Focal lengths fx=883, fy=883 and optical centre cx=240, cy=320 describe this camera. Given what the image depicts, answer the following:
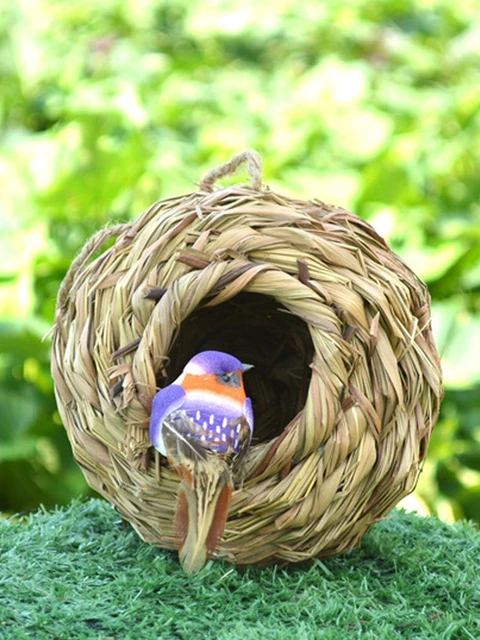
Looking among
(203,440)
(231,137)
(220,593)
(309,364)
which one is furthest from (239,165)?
(231,137)

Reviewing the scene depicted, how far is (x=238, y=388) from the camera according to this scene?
1.30 metres

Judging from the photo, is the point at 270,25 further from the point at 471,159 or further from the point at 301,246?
the point at 301,246

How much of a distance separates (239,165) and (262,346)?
1.36 ft

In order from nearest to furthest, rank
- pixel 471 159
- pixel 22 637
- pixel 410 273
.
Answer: pixel 22 637
pixel 410 273
pixel 471 159

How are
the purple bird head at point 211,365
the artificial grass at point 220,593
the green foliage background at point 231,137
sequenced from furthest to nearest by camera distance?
the green foliage background at point 231,137 < the purple bird head at point 211,365 < the artificial grass at point 220,593

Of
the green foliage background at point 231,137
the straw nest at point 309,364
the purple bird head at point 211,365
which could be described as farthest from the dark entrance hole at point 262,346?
the green foliage background at point 231,137

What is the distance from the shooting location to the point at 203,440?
1231mm

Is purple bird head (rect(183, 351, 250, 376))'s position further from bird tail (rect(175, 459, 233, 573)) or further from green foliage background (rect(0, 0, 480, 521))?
green foliage background (rect(0, 0, 480, 521))

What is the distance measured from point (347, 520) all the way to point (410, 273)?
1.40ft

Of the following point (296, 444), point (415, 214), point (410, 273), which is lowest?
point (415, 214)

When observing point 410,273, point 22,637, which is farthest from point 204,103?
point 22,637

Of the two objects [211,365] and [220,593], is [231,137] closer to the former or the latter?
[211,365]

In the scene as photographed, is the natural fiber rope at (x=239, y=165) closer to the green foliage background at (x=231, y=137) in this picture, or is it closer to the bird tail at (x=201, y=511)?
the bird tail at (x=201, y=511)

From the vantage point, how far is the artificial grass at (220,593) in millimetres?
1179
